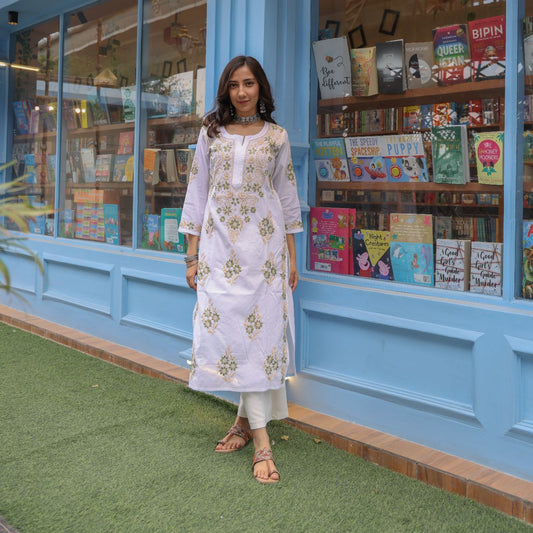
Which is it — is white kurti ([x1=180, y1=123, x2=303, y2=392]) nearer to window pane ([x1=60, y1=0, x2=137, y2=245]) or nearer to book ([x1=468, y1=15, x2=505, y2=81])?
book ([x1=468, y1=15, x2=505, y2=81])

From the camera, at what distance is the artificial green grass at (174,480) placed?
2.20 metres

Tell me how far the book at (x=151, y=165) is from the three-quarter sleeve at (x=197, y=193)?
1598 mm

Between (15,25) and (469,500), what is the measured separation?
17.5 ft

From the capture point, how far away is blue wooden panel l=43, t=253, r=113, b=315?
4707mm

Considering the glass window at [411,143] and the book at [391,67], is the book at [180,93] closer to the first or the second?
the glass window at [411,143]

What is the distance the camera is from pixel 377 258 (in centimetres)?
309

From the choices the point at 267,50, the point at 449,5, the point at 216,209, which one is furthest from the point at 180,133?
the point at 449,5

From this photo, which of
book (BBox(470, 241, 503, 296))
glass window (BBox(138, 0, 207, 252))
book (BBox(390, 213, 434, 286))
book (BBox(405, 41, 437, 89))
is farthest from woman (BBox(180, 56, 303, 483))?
glass window (BBox(138, 0, 207, 252))

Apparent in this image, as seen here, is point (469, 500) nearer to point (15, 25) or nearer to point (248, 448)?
point (248, 448)

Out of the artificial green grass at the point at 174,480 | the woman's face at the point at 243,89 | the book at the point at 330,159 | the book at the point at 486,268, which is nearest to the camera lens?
the artificial green grass at the point at 174,480

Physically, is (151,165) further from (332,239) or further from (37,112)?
(37,112)

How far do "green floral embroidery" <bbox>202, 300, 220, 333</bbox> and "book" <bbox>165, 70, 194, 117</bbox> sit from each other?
1871mm

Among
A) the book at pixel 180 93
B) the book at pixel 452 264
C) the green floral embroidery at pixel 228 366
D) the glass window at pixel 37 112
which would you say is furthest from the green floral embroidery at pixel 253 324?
the glass window at pixel 37 112

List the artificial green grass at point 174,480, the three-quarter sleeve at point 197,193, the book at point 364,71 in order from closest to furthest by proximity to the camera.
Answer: the artificial green grass at point 174,480 < the three-quarter sleeve at point 197,193 < the book at point 364,71
